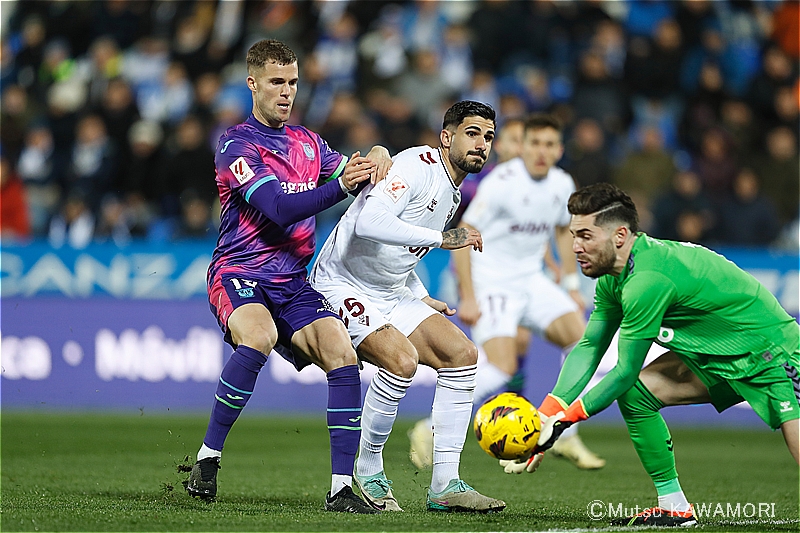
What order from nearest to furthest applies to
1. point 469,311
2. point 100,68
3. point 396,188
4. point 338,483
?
point 338,483 < point 396,188 < point 469,311 < point 100,68

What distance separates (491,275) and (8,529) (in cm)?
510

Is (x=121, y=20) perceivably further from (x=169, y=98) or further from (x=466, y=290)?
(x=466, y=290)

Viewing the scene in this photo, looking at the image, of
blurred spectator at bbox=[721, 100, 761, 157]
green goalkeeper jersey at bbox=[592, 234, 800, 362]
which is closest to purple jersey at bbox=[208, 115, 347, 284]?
green goalkeeper jersey at bbox=[592, 234, 800, 362]

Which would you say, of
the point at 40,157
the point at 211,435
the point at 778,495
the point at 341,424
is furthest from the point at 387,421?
the point at 40,157

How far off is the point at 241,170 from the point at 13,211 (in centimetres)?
901

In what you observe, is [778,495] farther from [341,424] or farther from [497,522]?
[341,424]

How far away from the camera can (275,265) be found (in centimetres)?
648

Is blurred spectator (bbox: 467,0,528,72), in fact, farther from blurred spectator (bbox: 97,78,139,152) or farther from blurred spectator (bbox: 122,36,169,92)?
blurred spectator (bbox: 97,78,139,152)

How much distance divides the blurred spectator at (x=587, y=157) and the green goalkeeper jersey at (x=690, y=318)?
778 centimetres

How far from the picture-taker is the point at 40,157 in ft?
50.2

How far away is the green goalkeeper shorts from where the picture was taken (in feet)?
18.6

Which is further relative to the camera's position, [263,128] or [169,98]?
[169,98]

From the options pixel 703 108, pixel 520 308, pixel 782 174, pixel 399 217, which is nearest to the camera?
pixel 399 217

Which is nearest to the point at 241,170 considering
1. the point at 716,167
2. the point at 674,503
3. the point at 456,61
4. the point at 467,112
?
the point at 467,112
